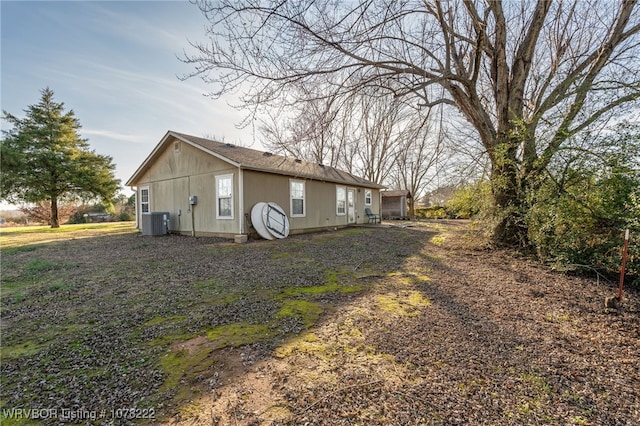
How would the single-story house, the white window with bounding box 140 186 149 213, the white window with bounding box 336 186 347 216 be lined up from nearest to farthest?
the single-story house < the white window with bounding box 140 186 149 213 < the white window with bounding box 336 186 347 216

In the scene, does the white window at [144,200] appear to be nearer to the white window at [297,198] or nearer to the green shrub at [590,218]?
the white window at [297,198]

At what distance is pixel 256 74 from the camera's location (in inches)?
210

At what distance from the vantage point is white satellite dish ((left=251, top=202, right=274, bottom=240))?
9.40 m

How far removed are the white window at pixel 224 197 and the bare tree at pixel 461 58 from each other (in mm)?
4636

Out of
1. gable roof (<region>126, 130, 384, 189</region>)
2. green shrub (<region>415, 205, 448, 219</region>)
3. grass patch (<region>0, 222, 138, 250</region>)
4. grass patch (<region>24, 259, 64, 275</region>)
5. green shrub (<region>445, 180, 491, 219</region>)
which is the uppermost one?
gable roof (<region>126, 130, 384, 189</region>)

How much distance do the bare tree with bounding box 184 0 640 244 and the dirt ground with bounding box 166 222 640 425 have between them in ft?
10.5

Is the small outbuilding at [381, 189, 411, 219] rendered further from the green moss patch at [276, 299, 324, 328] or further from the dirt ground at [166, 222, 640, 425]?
the green moss patch at [276, 299, 324, 328]

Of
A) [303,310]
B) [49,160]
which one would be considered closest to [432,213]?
[303,310]

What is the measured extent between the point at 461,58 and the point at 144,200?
44.3 feet

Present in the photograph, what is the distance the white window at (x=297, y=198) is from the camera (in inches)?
441

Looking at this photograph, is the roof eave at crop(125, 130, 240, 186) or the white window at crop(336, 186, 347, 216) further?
the white window at crop(336, 186, 347, 216)

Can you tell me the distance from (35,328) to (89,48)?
23.9ft

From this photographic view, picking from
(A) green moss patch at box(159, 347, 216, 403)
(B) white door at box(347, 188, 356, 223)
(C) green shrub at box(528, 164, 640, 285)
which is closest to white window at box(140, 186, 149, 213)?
(B) white door at box(347, 188, 356, 223)

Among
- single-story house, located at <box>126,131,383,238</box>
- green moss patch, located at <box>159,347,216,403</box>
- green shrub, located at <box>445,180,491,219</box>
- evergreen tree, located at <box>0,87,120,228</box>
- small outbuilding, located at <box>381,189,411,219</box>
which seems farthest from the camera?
small outbuilding, located at <box>381,189,411,219</box>
